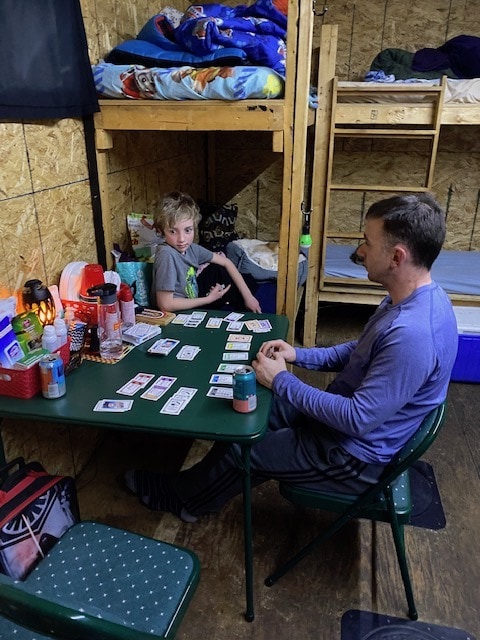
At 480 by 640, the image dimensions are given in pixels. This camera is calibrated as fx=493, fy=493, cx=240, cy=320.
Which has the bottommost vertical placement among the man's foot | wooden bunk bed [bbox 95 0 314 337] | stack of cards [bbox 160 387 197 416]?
the man's foot

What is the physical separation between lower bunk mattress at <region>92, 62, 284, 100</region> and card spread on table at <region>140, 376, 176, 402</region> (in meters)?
1.25

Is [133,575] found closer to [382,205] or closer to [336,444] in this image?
[336,444]

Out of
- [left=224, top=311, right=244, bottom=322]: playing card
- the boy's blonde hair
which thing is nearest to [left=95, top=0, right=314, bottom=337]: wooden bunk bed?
the boy's blonde hair

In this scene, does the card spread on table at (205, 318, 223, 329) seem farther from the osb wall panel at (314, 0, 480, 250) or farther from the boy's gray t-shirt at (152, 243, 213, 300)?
the osb wall panel at (314, 0, 480, 250)

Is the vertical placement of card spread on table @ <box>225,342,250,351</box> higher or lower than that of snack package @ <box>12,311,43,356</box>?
lower

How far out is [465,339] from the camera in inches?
125

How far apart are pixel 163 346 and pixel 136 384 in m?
0.30

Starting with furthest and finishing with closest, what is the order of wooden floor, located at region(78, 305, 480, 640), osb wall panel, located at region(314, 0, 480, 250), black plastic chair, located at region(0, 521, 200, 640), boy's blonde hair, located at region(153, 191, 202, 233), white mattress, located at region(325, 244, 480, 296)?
1. osb wall panel, located at region(314, 0, 480, 250)
2. white mattress, located at region(325, 244, 480, 296)
3. boy's blonde hair, located at region(153, 191, 202, 233)
4. wooden floor, located at region(78, 305, 480, 640)
5. black plastic chair, located at region(0, 521, 200, 640)

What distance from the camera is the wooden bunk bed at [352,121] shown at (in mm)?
3357

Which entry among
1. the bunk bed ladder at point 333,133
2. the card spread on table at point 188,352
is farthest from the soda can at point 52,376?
the bunk bed ladder at point 333,133

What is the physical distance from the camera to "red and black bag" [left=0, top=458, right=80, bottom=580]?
1.40 metres

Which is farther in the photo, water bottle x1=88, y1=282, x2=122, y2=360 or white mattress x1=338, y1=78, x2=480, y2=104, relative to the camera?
white mattress x1=338, y1=78, x2=480, y2=104

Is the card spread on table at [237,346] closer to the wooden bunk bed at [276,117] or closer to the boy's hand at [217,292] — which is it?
the boy's hand at [217,292]

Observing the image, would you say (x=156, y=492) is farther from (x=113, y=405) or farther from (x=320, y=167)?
(x=320, y=167)
